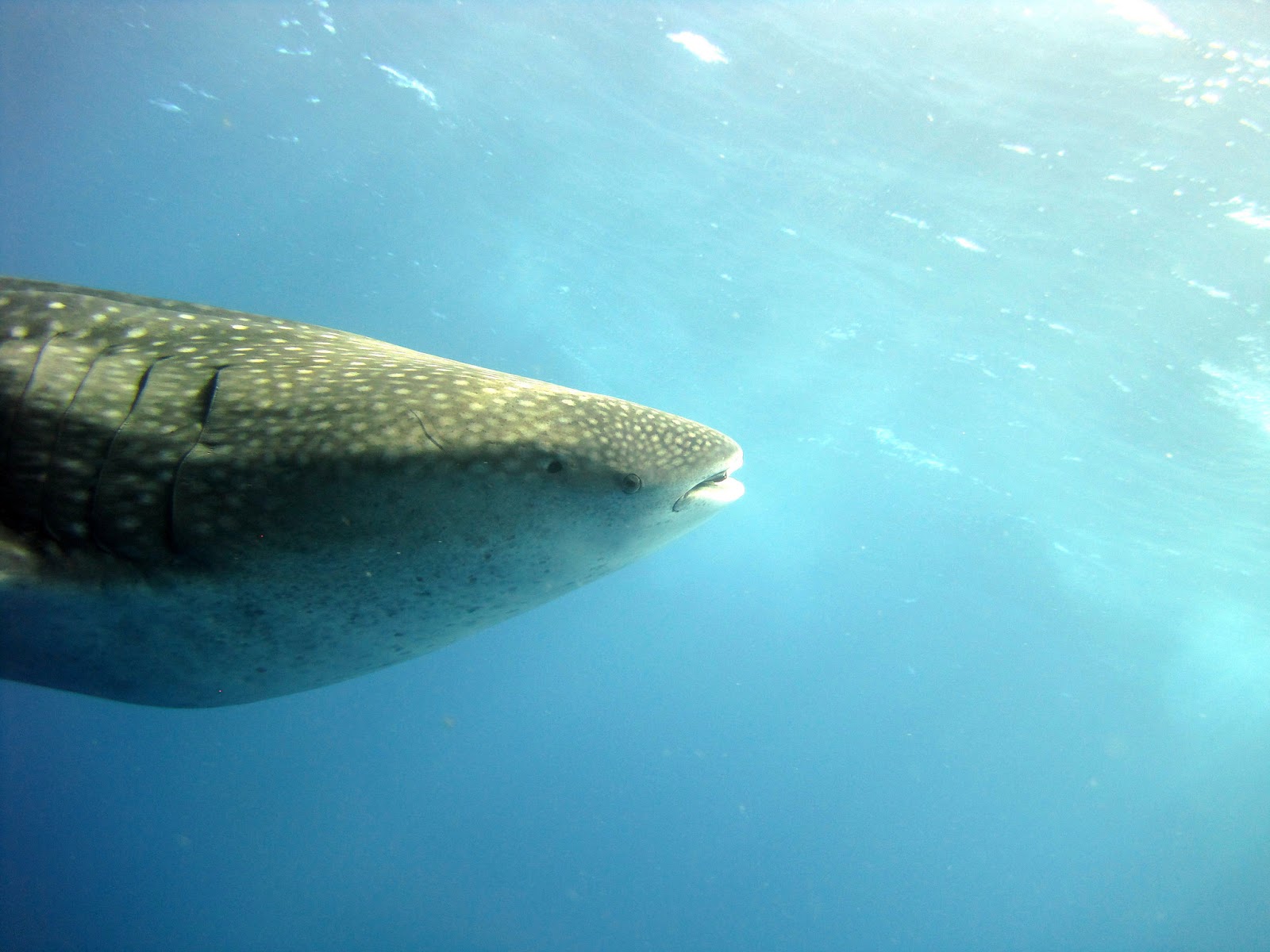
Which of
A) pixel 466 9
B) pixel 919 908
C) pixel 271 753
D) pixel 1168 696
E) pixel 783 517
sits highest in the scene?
pixel 466 9

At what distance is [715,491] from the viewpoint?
2.62 meters

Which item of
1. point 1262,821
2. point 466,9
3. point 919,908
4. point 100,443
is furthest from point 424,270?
point 1262,821

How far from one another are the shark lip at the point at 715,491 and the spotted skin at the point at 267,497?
17 mm

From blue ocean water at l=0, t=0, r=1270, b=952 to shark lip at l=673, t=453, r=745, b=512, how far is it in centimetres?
1098

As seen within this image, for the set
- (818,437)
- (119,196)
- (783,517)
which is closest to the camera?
(818,437)

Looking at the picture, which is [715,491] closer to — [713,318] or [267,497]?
[267,497]

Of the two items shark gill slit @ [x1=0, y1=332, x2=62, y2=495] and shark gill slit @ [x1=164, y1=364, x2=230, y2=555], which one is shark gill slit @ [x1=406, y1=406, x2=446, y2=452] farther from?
shark gill slit @ [x1=0, y1=332, x2=62, y2=495]

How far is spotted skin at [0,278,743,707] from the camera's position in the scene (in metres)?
1.99

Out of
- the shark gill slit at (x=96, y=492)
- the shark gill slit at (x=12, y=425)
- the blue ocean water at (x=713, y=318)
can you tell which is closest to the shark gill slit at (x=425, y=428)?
the shark gill slit at (x=96, y=492)

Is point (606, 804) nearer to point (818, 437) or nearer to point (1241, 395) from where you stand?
point (818, 437)

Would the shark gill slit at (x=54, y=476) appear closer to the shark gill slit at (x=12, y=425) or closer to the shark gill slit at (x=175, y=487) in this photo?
the shark gill slit at (x=12, y=425)

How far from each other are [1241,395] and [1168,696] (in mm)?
49671

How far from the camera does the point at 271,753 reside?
31.9 metres

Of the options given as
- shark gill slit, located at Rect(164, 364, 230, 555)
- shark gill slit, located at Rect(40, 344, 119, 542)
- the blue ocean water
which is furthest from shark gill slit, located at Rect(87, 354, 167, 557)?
the blue ocean water
